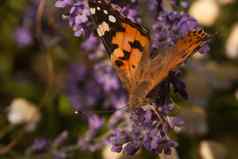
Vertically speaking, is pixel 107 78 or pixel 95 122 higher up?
pixel 107 78

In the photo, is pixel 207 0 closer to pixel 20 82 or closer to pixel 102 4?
pixel 20 82

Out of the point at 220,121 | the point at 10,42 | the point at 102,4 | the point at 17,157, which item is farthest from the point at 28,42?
the point at 102,4

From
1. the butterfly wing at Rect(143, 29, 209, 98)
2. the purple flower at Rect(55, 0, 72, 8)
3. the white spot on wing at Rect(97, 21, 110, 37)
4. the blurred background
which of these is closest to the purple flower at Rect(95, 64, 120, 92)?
the blurred background

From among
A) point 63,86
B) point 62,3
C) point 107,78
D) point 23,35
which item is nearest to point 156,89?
point 62,3

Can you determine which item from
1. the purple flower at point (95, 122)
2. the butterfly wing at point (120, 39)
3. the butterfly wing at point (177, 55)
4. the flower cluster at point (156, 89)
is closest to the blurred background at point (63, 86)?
the purple flower at point (95, 122)

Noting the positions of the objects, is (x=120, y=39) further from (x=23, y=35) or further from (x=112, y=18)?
(x=23, y=35)

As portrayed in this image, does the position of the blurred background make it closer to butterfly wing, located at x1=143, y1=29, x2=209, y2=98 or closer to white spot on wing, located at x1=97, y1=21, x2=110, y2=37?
white spot on wing, located at x1=97, y1=21, x2=110, y2=37

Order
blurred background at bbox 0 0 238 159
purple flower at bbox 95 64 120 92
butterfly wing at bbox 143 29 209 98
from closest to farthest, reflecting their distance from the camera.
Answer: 1. butterfly wing at bbox 143 29 209 98
2. purple flower at bbox 95 64 120 92
3. blurred background at bbox 0 0 238 159

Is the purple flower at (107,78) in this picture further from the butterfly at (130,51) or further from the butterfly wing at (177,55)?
the butterfly wing at (177,55)
